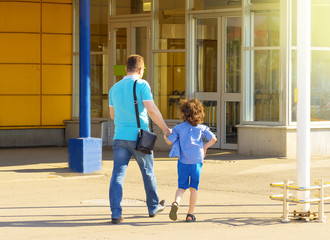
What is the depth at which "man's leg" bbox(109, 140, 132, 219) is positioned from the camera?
7.89 meters

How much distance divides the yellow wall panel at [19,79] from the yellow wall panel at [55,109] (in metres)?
0.38

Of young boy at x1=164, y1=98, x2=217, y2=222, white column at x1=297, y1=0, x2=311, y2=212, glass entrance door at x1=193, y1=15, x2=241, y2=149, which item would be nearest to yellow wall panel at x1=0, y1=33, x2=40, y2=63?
glass entrance door at x1=193, y1=15, x2=241, y2=149

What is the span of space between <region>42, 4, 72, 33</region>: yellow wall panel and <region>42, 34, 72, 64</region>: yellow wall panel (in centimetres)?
17

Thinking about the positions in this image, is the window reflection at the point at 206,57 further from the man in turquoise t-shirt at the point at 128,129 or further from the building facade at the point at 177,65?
the man in turquoise t-shirt at the point at 128,129

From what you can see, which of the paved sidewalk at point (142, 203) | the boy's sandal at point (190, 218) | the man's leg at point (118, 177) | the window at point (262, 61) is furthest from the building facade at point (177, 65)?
the man's leg at point (118, 177)

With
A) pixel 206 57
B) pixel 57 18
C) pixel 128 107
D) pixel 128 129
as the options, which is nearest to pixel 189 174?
pixel 128 129

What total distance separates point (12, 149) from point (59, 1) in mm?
3867

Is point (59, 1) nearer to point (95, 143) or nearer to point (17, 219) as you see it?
point (95, 143)

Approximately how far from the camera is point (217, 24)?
1700 centimetres

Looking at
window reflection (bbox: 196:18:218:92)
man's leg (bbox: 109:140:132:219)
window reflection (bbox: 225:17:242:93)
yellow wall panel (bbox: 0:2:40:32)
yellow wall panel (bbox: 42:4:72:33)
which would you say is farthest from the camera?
yellow wall panel (bbox: 42:4:72:33)

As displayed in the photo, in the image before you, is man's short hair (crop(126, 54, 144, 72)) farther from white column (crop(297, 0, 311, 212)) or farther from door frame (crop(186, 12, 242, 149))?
door frame (crop(186, 12, 242, 149))

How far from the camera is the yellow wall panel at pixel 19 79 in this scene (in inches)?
715

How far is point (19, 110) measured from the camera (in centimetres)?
1827

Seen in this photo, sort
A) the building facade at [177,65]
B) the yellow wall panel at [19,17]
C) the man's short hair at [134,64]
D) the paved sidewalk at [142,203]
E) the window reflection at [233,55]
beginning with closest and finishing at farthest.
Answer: the paved sidewalk at [142,203]
the man's short hair at [134,64]
the building facade at [177,65]
the window reflection at [233,55]
the yellow wall panel at [19,17]
